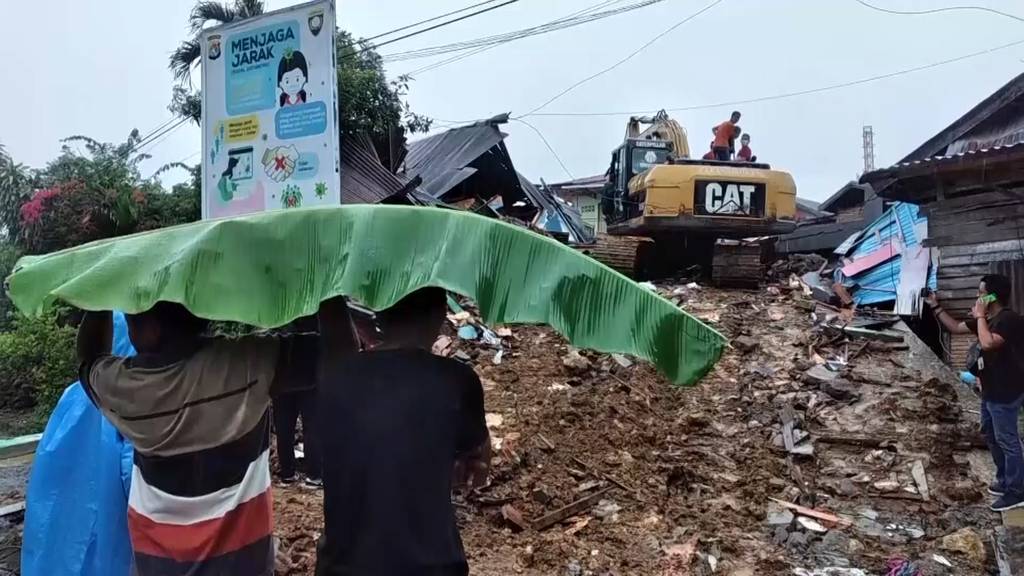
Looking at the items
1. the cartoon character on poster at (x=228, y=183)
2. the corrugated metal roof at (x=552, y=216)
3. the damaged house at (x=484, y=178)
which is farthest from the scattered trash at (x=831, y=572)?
the corrugated metal roof at (x=552, y=216)

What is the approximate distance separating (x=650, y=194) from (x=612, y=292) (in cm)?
1000

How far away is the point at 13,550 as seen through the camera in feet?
13.1

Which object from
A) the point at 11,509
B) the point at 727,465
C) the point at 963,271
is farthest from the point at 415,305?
the point at 963,271

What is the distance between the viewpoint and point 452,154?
18.4m

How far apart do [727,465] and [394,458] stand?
535 centimetres

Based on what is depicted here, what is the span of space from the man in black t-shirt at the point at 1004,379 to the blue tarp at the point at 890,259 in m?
4.96

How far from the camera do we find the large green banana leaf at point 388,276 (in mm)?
1830

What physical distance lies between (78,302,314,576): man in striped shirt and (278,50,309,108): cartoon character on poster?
4.81 metres

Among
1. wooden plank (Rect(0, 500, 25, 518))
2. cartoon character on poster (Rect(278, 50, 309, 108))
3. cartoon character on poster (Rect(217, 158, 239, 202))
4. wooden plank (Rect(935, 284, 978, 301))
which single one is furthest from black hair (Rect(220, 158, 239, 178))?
wooden plank (Rect(935, 284, 978, 301))

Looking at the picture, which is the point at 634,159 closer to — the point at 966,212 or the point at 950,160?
the point at 966,212

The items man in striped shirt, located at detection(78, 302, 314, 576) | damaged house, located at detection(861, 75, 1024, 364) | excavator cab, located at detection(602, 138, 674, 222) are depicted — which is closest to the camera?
man in striped shirt, located at detection(78, 302, 314, 576)

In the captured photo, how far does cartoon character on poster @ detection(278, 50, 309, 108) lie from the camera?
21.7ft

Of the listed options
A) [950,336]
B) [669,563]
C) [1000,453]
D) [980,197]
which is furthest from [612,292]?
[950,336]

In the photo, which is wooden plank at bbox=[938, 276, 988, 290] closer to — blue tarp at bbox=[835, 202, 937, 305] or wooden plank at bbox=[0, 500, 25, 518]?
blue tarp at bbox=[835, 202, 937, 305]
